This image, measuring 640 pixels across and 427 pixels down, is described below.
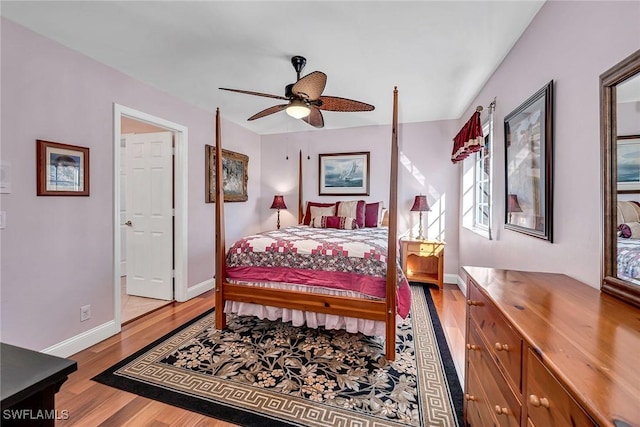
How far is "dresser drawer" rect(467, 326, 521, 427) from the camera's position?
930mm

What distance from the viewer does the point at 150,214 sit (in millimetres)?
3477

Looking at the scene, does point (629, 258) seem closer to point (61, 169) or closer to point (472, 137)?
point (472, 137)

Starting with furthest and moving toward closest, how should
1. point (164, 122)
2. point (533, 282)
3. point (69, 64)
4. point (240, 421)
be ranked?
point (164, 122) < point (69, 64) < point (240, 421) < point (533, 282)

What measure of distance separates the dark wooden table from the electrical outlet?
2.08 meters

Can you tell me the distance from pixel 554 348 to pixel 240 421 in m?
1.56

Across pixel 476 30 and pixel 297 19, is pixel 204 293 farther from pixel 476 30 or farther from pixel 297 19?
pixel 476 30

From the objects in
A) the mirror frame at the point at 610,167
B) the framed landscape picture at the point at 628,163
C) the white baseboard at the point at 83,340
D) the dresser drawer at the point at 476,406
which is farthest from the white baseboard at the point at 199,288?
the framed landscape picture at the point at 628,163

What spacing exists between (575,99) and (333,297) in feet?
6.26

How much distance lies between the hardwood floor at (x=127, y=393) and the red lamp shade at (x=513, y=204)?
119cm

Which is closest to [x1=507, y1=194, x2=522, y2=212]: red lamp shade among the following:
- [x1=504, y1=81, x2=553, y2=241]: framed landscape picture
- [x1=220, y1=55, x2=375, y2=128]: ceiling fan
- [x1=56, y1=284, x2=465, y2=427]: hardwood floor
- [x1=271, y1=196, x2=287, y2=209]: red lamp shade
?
[x1=504, y1=81, x2=553, y2=241]: framed landscape picture

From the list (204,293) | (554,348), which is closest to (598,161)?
(554,348)

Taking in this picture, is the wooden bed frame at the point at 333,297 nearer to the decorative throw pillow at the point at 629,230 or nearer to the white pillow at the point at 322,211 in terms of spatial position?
the decorative throw pillow at the point at 629,230

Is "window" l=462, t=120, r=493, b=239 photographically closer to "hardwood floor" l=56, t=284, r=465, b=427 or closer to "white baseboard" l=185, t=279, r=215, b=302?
"hardwood floor" l=56, t=284, r=465, b=427

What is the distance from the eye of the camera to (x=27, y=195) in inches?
78.2
